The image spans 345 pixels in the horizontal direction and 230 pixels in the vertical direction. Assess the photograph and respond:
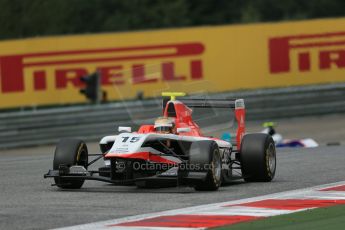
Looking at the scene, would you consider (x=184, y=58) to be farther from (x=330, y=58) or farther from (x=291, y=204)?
(x=291, y=204)

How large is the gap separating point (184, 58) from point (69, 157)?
1665 centimetres

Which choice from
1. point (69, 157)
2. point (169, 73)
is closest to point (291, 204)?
point (69, 157)

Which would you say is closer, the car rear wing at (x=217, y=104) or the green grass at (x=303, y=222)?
the green grass at (x=303, y=222)

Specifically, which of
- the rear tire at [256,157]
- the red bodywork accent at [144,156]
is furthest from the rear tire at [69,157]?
the rear tire at [256,157]

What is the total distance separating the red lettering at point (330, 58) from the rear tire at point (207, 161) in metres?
17.7

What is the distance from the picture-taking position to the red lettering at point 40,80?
2906 cm

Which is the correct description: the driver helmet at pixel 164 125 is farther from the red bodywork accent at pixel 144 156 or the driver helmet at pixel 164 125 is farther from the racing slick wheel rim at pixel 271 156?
the racing slick wheel rim at pixel 271 156

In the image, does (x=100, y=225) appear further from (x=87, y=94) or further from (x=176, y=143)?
(x=87, y=94)

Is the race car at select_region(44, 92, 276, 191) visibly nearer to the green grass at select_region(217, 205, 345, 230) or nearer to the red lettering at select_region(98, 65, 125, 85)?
the green grass at select_region(217, 205, 345, 230)

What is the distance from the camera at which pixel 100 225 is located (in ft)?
32.7

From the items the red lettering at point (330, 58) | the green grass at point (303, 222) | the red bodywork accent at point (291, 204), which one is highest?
the red lettering at point (330, 58)

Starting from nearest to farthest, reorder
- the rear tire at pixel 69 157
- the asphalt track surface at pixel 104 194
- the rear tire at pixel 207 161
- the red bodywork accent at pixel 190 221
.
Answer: the red bodywork accent at pixel 190 221 < the asphalt track surface at pixel 104 194 < the rear tire at pixel 207 161 < the rear tire at pixel 69 157

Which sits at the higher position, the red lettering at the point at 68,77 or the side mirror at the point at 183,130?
the red lettering at the point at 68,77

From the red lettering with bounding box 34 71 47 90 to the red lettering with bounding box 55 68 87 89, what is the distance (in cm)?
37
